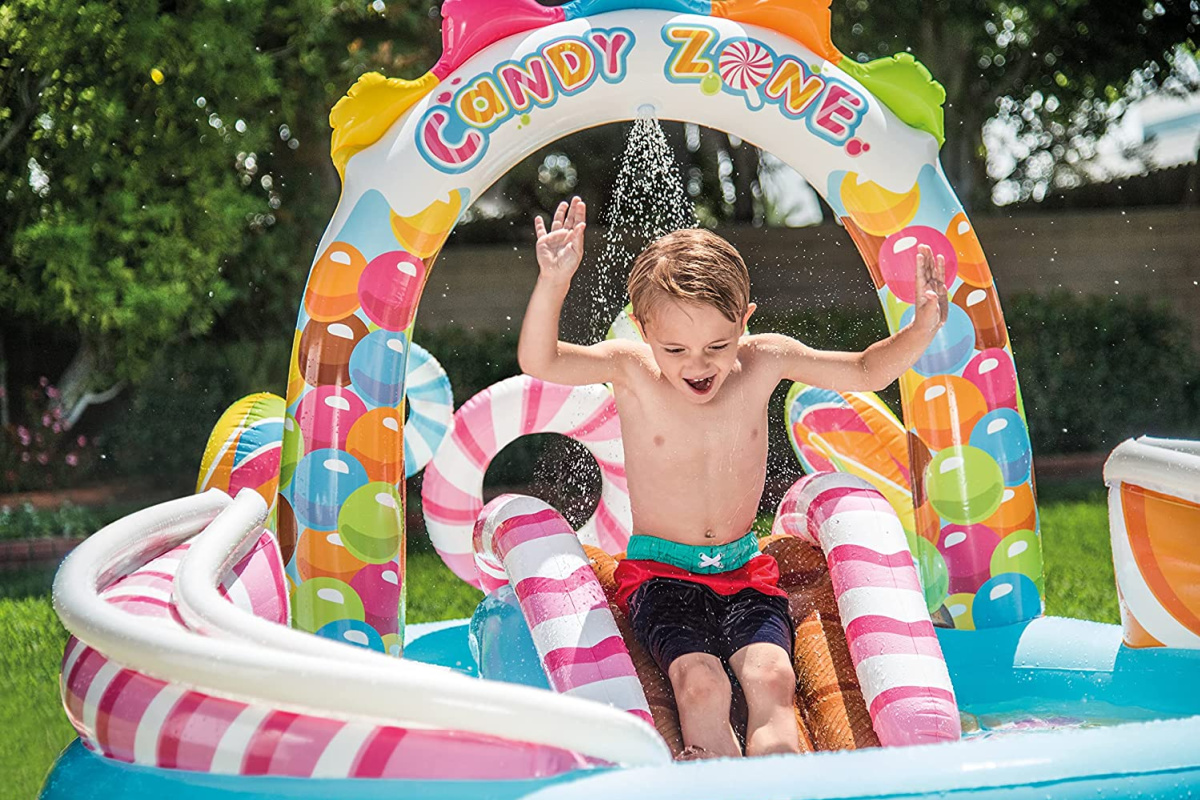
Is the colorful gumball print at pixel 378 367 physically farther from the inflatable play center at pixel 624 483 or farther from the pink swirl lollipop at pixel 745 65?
the pink swirl lollipop at pixel 745 65

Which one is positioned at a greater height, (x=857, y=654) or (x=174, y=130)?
(x=174, y=130)

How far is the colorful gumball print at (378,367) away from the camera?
336 centimetres

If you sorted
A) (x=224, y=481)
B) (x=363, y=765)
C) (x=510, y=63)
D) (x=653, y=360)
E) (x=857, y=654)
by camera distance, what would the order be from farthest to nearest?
1. (x=224, y=481)
2. (x=510, y=63)
3. (x=653, y=360)
4. (x=857, y=654)
5. (x=363, y=765)

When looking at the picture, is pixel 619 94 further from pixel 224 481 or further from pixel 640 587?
pixel 224 481

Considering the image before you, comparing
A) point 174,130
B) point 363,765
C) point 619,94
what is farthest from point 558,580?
point 174,130

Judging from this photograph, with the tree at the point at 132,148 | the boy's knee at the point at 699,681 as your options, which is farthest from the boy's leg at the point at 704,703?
the tree at the point at 132,148

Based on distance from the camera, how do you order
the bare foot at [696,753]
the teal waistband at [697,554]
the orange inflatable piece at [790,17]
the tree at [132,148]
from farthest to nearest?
the tree at [132,148] → the orange inflatable piece at [790,17] → the teal waistband at [697,554] → the bare foot at [696,753]

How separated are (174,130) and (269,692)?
6732 millimetres


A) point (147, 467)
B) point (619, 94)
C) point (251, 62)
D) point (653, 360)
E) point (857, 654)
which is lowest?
point (147, 467)

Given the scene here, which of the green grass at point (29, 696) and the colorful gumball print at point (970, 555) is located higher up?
the colorful gumball print at point (970, 555)

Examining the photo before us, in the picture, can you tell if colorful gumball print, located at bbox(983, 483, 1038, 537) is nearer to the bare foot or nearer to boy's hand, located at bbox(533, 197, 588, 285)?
the bare foot

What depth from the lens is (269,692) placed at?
6.22ft

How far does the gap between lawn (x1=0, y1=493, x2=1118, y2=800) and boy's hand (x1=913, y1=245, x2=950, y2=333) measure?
258 centimetres

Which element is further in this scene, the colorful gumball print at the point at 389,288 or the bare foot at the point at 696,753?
the colorful gumball print at the point at 389,288
